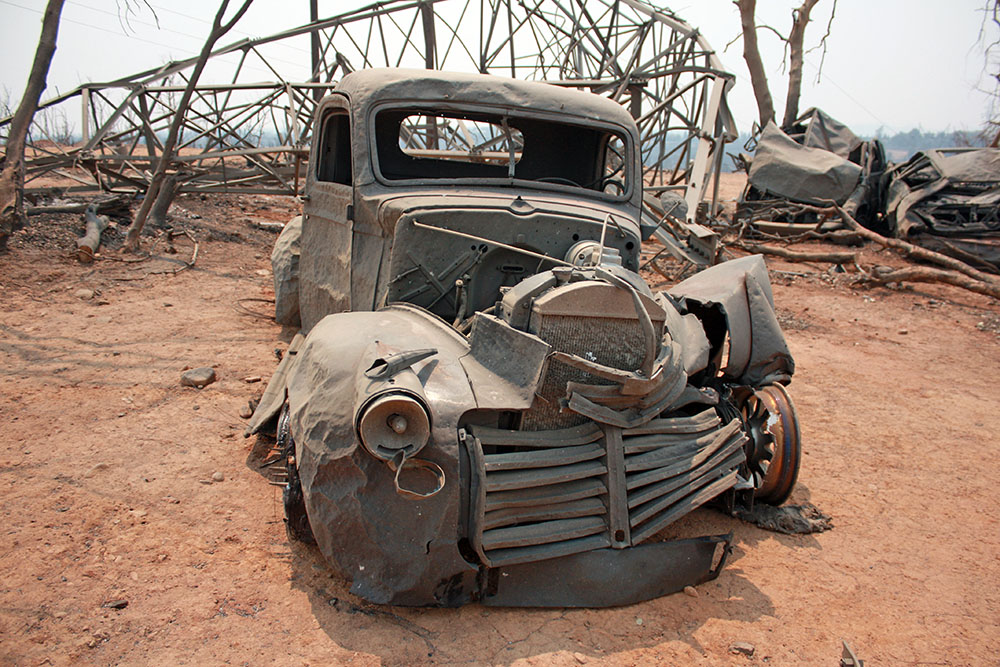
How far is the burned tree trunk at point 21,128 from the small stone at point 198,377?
429cm

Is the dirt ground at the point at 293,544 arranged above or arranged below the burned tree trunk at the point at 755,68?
below

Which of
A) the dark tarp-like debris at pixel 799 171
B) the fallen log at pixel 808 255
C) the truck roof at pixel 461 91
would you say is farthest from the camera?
the dark tarp-like debris at pixel 799 171

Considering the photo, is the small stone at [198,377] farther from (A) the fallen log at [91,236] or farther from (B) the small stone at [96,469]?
(A) the fallen log at [91,236]

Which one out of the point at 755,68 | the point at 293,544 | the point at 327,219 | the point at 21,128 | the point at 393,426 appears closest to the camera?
the point at 393,426

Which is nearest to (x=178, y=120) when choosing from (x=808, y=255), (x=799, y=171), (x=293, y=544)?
(x=293, y=544)

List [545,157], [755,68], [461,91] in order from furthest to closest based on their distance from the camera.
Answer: [755,68] < [545,157] < [461,91]

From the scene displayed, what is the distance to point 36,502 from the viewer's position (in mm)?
3201

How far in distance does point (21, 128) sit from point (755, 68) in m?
14.0

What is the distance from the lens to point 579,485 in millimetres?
2668

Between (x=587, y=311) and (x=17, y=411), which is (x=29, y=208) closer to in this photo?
(x=17, y=411)

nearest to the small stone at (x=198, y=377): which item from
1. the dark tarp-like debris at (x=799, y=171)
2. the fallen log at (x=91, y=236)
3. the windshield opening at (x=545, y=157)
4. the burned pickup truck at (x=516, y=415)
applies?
the burned pickup truck at (x=516, y=415)

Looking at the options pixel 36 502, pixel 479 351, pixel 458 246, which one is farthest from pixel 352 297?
pixel 36 502

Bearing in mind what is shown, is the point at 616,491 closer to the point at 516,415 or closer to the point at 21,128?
the point at 516,415

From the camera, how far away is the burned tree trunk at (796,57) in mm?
15969
